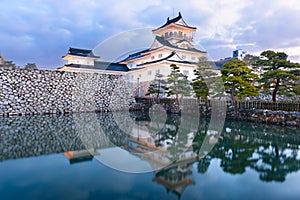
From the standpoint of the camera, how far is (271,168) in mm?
2822

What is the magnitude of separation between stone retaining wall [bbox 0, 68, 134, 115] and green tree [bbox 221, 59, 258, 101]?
5.73 metres

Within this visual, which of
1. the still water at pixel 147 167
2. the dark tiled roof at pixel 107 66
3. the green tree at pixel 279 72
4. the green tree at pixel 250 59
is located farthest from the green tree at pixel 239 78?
the green tree at pixel 250 59

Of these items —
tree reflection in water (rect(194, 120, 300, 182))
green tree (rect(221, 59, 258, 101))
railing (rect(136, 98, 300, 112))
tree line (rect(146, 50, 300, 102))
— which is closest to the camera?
tree reflection in water (rect(194, 120, 300, 182))

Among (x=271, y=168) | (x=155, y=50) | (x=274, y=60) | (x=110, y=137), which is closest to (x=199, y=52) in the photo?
(x=155, y=50)

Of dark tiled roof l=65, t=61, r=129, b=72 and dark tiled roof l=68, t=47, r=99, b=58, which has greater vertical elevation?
dark tiled roof l=68, t=47, r=99, b=58

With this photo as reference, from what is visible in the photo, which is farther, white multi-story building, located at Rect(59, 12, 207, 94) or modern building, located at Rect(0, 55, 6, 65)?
modern building, located at Rect(0, 55, 6, 65)

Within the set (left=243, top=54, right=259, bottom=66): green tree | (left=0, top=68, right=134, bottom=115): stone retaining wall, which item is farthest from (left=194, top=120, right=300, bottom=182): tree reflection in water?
(left=243, top=54, right=259, bottom=66): green tree

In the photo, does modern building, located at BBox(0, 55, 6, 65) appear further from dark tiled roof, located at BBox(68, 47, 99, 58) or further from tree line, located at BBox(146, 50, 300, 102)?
tree line, located at BBox(146, 50, 300, 102)

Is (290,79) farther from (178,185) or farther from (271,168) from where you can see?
(178,185)

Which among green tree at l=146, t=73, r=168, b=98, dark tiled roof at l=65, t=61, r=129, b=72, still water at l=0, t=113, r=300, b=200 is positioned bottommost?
still water at l=0, t=113, r=300, b=200

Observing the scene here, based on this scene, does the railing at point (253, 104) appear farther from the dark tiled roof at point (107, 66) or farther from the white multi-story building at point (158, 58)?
the dark tiled roof at point (107, 66)

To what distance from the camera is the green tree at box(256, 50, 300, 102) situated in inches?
254

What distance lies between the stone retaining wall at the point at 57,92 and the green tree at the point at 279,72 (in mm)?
6930

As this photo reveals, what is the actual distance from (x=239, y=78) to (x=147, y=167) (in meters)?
5.45
